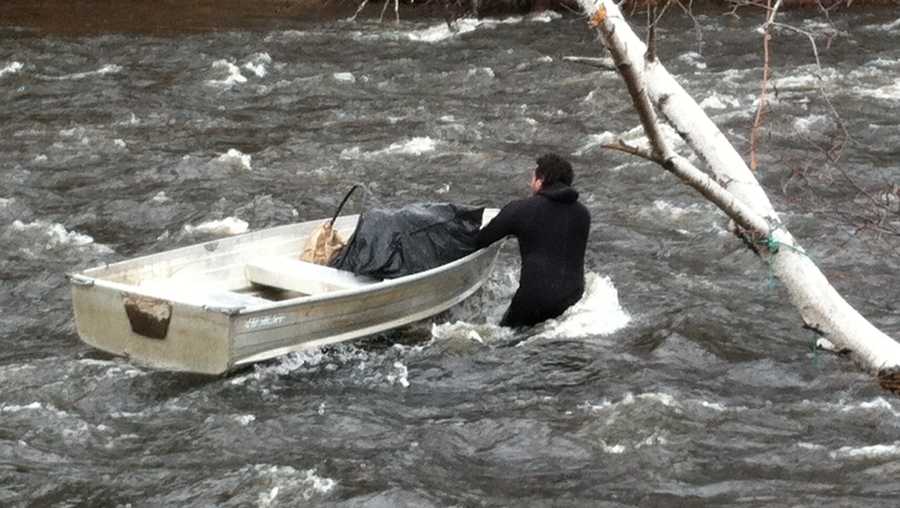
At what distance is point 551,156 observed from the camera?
30.7 feet

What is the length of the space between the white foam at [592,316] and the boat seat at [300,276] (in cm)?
129

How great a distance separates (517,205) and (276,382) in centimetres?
200

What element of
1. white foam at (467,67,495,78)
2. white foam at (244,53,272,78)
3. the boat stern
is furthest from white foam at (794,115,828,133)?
the boat stern

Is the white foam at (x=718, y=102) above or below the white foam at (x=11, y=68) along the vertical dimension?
above

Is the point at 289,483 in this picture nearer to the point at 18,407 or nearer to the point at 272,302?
the point at 272,302

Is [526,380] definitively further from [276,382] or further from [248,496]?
[248,496]

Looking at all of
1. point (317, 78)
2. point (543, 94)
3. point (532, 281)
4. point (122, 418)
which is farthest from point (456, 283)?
point (317, 78)

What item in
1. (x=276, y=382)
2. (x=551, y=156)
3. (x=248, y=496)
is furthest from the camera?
(x=551, y=156)

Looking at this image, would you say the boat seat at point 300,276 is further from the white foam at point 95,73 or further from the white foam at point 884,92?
the white foam at point 95,73

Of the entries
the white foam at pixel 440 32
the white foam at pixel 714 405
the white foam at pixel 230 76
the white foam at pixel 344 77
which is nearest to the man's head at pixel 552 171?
the white foam at pixel 714 405

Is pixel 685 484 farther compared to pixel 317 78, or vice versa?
pixel 317 78

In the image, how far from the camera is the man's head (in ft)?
30.5

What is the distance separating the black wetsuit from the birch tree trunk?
3.30 m

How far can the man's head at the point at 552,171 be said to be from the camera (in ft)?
30.5
